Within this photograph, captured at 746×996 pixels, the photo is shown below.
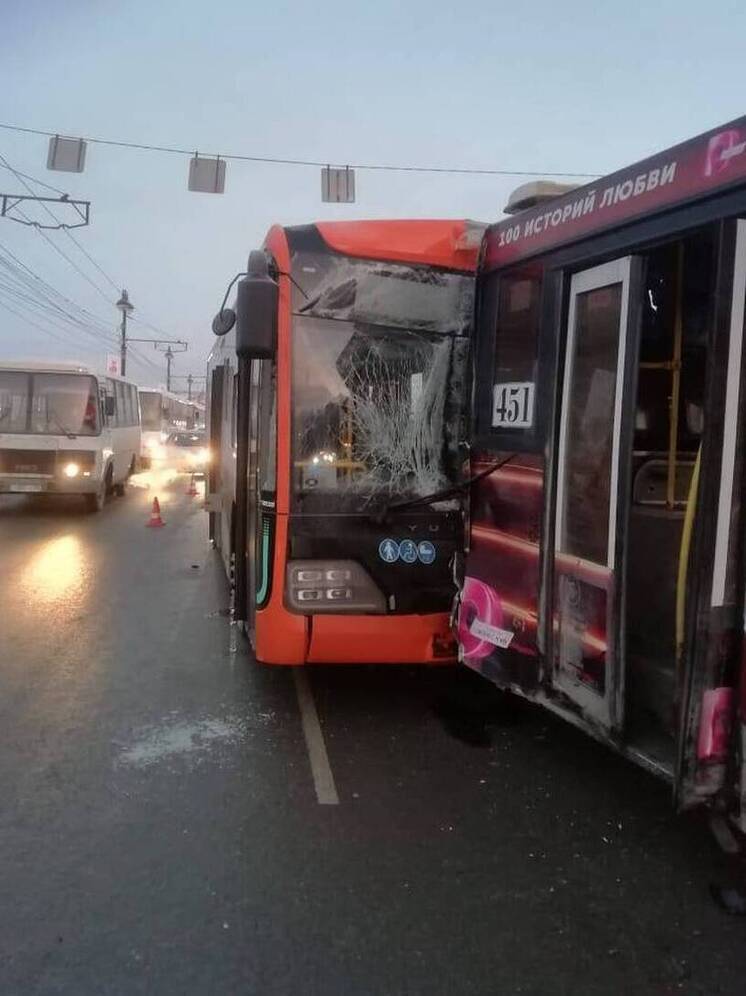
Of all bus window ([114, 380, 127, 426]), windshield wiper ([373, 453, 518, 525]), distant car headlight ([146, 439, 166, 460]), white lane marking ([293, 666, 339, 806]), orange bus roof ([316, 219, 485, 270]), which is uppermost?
orange bus roof ([316, 219, 485, 270])

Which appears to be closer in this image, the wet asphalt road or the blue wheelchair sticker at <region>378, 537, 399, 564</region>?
the wet asphalt road

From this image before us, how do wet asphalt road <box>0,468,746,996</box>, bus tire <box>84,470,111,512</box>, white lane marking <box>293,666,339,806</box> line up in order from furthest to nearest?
1. bus tire <box>84,470,111,512</box>
2. white lane marking <box>293,666,339,806</box>
3. wet asphalt road <box>0,468,746,996</box>

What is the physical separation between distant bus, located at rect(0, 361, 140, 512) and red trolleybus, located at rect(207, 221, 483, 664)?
10.2m

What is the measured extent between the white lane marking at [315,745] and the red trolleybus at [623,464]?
977mm

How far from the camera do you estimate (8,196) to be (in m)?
16.8

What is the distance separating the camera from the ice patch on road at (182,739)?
14.2 feet

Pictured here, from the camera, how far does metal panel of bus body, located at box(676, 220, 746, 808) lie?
2822 millimetres

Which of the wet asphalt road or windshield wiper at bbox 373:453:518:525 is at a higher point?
windshield wiper at bbox 373:453:518:525

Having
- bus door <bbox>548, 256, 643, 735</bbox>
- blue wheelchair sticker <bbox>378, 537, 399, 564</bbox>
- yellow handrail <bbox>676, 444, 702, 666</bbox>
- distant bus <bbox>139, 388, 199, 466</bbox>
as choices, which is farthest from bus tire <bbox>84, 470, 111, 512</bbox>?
distant bus <bbox>139, 388, 199, 466</bbox>

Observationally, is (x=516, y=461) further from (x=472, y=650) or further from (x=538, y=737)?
(x=538, y=737)

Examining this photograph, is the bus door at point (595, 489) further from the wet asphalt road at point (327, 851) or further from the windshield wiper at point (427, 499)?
the windshield wiper at point (427, 499)

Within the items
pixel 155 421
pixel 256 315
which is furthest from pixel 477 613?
pixel 155 421

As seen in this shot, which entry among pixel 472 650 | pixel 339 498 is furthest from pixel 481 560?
pixel 339 498

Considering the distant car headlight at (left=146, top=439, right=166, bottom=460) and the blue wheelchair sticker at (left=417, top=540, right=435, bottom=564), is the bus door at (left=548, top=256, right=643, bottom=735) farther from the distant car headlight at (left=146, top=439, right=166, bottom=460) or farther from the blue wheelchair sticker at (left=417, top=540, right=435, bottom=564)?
the distant car headlight at (left=146, top=439, right=166, bottom=460)
